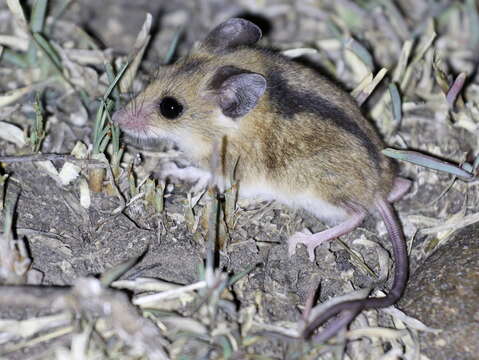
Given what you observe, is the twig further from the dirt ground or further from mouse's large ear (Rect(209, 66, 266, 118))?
mouse's large ear (Rect(209, 66, 266, 118))

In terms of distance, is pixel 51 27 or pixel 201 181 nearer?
pixel 201 181

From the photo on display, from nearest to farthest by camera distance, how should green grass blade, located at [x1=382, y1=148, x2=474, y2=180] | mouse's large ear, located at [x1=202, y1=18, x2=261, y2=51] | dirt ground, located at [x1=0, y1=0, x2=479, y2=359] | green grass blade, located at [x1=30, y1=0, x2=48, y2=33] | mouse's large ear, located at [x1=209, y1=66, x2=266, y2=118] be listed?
dirt ground, located at [x1=0, y1=0, x2=479, y2=359] < mouse's large ear, located at [x1=209, y1=66, x2=266, y2=118] < green grass blade, located at [x1=382, y1=148, x2=474, y2=180] < mouse's large ear, located at [x1=202, y1=18, x2=261, y2=51] < green grass blade, located at [x1=30, y1=0, x2=48, y2=33]

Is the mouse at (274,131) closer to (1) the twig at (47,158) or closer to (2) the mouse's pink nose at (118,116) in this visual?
(2) the mouse's pink nose at (118,116)

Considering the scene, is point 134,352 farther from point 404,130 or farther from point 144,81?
point 404,130

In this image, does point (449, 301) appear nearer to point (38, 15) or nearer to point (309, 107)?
point (309, 107)

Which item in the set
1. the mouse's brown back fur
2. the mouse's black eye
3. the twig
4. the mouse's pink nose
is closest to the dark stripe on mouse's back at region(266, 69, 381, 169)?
the mouse's brown back fur

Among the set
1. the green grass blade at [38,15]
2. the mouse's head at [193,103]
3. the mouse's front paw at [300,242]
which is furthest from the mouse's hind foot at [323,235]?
the green grass blade at [38,15]

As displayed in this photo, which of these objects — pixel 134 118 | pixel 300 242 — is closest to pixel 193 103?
pixel 134 118

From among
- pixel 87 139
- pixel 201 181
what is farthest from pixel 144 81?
pixel 201 181
